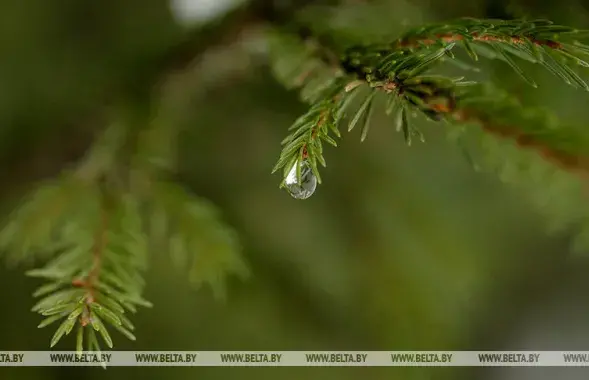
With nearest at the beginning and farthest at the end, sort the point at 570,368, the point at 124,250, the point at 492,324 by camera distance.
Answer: the point at 124,250
the point at 570,368
the point at 492,324

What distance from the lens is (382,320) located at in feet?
1.66

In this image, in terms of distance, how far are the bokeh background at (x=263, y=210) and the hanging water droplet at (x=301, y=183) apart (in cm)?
22

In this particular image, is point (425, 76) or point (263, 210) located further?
point (263, 210)

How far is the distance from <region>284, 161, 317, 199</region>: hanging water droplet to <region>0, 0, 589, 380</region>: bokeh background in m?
0.22

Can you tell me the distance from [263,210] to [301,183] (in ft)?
0.99

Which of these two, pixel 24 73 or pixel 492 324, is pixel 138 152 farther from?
pixel 492 324

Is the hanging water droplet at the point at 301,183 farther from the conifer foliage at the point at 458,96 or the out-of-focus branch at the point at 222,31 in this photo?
the out-of-focus branch at the point at 222,31

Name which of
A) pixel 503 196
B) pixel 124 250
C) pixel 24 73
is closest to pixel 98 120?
pixel 24 73

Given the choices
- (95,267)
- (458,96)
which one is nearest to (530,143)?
(458,96)

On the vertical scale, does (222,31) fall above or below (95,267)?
above

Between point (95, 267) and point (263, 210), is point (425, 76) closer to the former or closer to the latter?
point (95, 267)

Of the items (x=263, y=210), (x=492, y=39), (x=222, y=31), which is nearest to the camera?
(x=492, y=39)

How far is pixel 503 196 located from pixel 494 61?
9.3 inches

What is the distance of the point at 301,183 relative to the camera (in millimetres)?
253
